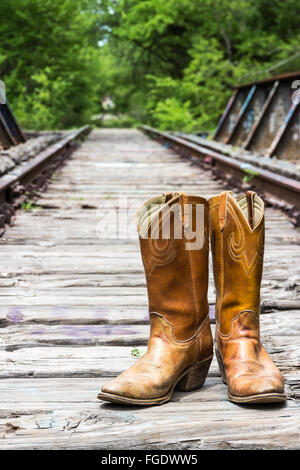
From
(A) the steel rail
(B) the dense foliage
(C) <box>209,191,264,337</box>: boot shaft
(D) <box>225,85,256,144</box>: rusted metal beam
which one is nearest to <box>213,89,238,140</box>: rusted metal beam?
(D) <box>225,85,256,144</box>: rusted metal beam

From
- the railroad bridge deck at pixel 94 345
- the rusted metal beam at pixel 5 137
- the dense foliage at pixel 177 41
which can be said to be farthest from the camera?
the dense foliage at pixel 177 41

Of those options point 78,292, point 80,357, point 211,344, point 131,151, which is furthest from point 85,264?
point 131,151

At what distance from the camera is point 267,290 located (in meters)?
2.96

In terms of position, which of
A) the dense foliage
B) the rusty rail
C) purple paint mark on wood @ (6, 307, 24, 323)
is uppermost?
the dense foliage

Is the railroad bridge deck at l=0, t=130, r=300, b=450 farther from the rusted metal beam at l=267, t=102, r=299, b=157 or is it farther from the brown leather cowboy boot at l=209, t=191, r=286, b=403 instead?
the rusted metal beam at l=267, t=102, r=299, b=157

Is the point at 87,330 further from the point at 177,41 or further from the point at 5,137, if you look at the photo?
the point at 177,41

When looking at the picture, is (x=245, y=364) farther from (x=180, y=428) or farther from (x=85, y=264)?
(x=85, y=264)

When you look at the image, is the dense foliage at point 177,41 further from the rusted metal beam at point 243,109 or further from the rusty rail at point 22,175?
the rusty rail at point 22,175

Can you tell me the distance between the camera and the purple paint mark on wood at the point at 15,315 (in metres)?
2.45

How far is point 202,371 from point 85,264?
5.77ft

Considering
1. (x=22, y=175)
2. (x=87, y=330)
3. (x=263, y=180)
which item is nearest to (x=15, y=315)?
(x=87, y=330)

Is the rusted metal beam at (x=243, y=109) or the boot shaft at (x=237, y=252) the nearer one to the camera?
the boot shaft at (x=237, y=252)

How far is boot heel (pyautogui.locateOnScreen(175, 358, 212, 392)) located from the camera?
5.95ft

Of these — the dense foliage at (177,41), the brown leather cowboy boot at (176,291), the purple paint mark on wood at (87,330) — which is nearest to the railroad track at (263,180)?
the purple paint mark on wood at (87,330)
